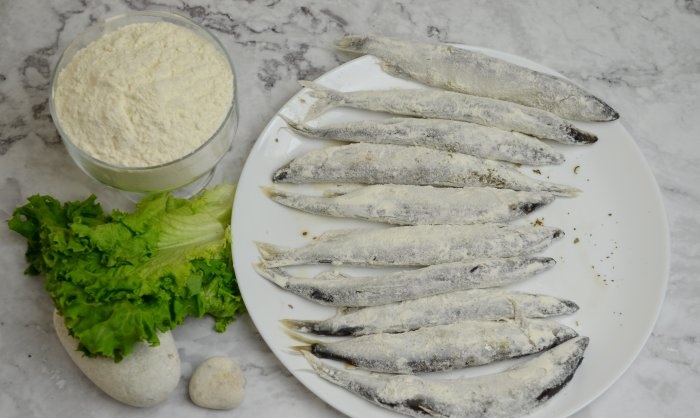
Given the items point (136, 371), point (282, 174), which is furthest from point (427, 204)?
point (136, 371)

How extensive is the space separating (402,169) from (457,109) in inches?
11.5

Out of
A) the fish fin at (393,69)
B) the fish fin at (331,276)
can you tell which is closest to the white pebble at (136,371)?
the fish fin at (331,276)

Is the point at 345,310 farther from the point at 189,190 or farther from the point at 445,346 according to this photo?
the point at 189,190

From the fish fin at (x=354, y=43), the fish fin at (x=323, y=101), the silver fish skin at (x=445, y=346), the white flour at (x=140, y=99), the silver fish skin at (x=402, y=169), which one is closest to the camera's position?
the white flour at (x=140, y=99)

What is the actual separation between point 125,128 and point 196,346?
29.7 inches

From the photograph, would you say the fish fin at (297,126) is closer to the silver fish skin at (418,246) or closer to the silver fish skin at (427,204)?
the silver fish skin at (427,204)

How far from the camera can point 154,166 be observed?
7.39 ft

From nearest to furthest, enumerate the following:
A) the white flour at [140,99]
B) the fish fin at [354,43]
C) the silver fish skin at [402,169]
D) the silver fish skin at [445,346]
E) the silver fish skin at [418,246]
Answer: the white flour at [140,99] → the silver fish skin at [445,346] → the silver fish skin at [418,246] → the silver fish skin at [402,169] → the fish fin at [354,43]

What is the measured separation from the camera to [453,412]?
7.52 feet

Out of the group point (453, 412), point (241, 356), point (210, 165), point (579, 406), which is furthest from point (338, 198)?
point (579, 406)

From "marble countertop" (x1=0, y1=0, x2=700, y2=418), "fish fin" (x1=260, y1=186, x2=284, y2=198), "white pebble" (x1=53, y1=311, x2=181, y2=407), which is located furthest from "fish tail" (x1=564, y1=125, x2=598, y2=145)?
"white pebble" (x1=53, y1=311, x2=181, y2=407)

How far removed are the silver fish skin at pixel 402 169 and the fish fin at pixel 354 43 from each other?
0.41 meters

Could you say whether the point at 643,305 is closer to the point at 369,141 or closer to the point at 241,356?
the point at 369,141

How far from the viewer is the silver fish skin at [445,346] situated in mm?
2348
